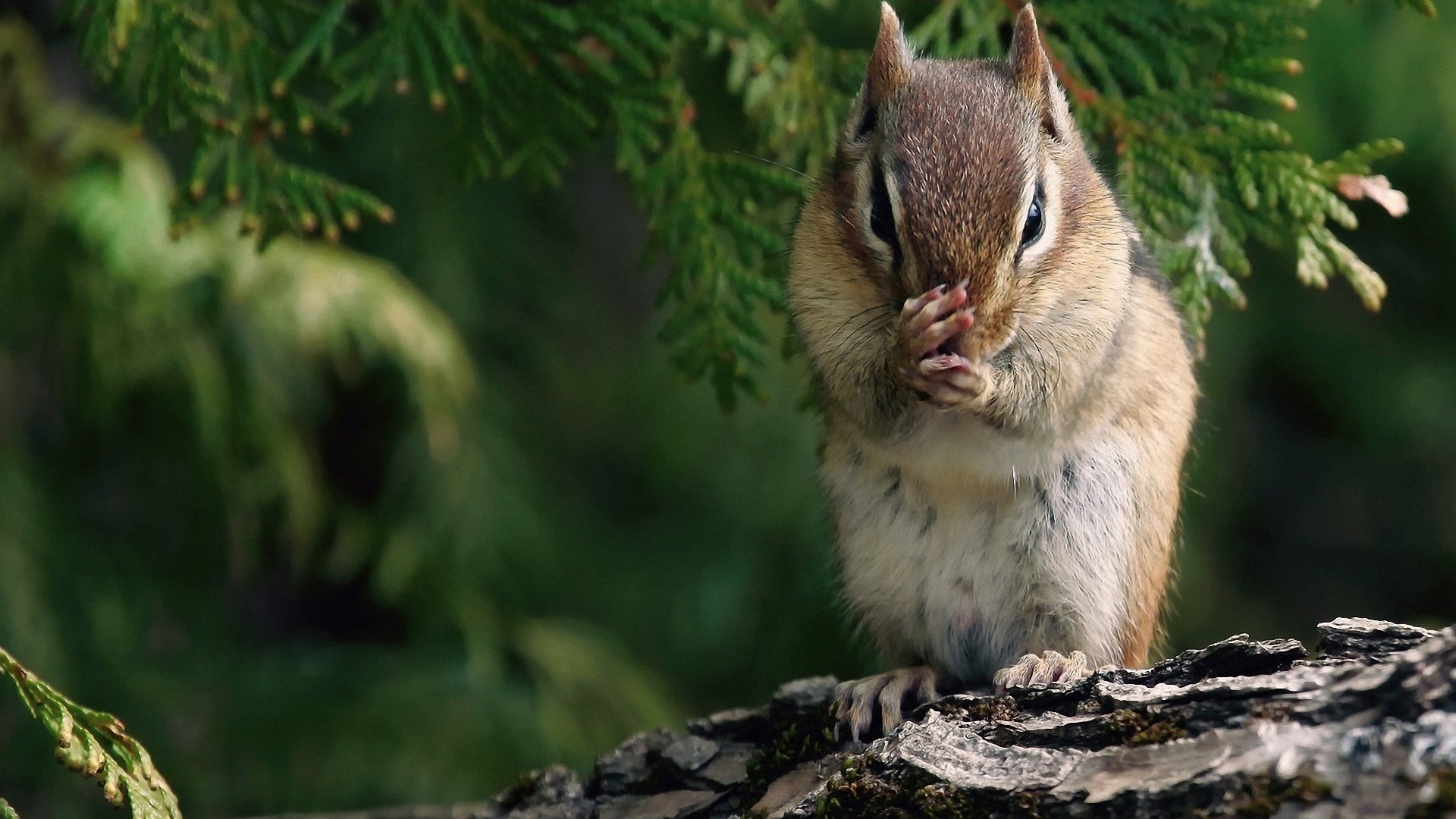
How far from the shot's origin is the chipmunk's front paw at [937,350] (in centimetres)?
200

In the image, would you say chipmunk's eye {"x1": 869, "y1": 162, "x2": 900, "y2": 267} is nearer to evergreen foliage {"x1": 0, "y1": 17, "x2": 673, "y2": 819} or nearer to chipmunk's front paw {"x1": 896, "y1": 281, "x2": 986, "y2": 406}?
chipmunk's front paw {"x1": 896, "y1": 281, "x2": 986, "y2": 406}

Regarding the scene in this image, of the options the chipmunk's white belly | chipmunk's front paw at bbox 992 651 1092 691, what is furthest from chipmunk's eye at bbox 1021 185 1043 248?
chipmunk's front paw at bbox 992 651 1092 691

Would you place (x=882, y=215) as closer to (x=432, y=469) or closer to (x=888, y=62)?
(x=888, y=62)

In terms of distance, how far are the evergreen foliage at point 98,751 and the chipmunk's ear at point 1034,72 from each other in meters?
1.71

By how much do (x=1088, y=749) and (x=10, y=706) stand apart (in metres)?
2.74

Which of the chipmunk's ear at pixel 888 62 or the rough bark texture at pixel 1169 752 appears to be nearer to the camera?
the rough bark texture at pixel 1169 752

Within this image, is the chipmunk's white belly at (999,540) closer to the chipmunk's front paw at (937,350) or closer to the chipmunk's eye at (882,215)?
the chipmunk's front paw at (937,350)

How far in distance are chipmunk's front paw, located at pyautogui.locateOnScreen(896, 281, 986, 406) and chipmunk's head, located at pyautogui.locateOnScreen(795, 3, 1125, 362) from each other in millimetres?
34

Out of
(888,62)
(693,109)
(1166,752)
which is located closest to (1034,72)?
(888,62)

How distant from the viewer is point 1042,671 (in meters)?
2.24

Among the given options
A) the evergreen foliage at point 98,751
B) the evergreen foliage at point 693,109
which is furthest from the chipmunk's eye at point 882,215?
the evergreen foliage at point 98,751

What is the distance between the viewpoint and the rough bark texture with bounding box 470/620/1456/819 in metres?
1.53

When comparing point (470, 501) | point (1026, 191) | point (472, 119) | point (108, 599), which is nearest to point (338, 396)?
point (470, 501)

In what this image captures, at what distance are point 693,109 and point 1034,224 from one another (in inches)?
33.9
